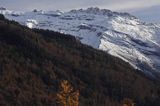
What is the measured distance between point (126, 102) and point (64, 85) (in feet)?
38.9

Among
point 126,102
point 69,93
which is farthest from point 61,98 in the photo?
point 126,102

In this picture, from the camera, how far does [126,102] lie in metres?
86.5

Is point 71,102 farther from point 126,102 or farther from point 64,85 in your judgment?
point 126,102

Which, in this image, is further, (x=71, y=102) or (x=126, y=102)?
(x=126, y=102)

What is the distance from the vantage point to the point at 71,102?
8000 cm

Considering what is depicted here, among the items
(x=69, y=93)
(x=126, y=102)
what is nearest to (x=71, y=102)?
(x=69, y=93)

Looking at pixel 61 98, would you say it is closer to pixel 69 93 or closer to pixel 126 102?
pixel 69 93

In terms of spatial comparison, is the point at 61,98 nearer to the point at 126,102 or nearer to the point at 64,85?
the point at 64,85

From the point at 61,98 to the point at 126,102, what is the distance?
11.2 m

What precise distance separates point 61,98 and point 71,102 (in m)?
1.56

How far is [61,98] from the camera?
79188 mm

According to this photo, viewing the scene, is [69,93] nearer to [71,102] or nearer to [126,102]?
[71,102]

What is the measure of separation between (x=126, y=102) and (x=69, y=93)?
1013 centimetres

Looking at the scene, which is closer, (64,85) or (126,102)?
(64,85)
